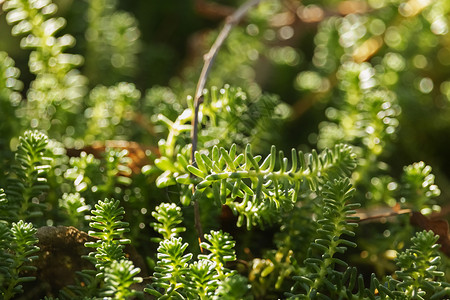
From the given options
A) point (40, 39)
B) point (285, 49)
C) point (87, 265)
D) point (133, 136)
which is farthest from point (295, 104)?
point (87, 265)

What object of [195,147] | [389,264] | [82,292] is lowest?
[389,264]

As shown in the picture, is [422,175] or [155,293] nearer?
[155,293]

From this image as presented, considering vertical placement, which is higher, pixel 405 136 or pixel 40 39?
pixel 40 39

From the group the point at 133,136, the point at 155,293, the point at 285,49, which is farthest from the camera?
the point at 285,49

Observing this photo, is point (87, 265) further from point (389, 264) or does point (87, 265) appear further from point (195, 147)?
point (389, 264)

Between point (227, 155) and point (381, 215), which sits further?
point (381, 215)

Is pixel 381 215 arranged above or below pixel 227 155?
below

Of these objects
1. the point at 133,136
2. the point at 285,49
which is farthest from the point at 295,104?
the point at 133,136

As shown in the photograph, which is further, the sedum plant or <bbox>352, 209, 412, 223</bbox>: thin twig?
<bbox>352, 209, 412, 223</bbox>: thin twig

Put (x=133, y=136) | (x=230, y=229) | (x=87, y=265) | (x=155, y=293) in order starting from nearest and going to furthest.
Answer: (x=155, y=293) < (x=87, y=265) < (x=230, y=229) < (x=133, y=136)

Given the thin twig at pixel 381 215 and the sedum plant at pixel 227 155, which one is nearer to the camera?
the sedum plant at pixel 227 155
